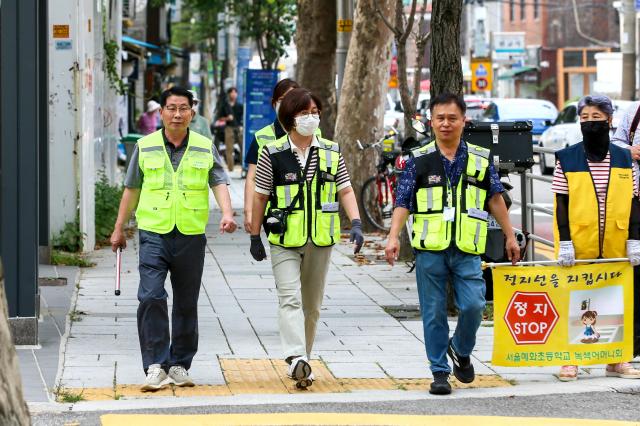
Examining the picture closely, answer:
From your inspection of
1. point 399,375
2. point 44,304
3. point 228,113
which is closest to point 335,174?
point 399,375

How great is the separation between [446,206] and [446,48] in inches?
123

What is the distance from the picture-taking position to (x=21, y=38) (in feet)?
32.0

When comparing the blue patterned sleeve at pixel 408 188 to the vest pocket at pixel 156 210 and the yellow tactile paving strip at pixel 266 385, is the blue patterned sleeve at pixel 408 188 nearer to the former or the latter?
the yellow tactile paving strip at pixel 266 385

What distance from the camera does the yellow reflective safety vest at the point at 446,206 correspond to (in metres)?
8.41

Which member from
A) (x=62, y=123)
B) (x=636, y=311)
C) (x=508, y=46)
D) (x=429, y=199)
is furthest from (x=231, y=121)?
(x=508, y=46)

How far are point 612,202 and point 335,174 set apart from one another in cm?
168

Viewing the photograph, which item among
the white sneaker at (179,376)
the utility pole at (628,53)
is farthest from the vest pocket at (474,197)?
the utility pole at (628,53)

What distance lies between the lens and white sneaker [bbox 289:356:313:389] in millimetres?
8547

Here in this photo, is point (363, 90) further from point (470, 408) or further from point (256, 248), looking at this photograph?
point (470, 408)

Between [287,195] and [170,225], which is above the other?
[287,195]

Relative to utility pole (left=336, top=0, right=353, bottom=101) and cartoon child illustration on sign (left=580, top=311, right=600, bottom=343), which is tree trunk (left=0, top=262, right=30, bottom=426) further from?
utility pole (left=336, top=0, right=353, bottom=101)

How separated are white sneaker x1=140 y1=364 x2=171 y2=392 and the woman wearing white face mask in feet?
2.38

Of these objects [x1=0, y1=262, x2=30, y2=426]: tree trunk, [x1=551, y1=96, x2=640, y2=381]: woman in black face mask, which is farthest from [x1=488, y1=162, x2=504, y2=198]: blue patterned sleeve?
[x1=0, y1=262, x2=30, y2=426]: tree trunk

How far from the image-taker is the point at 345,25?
19672mm
